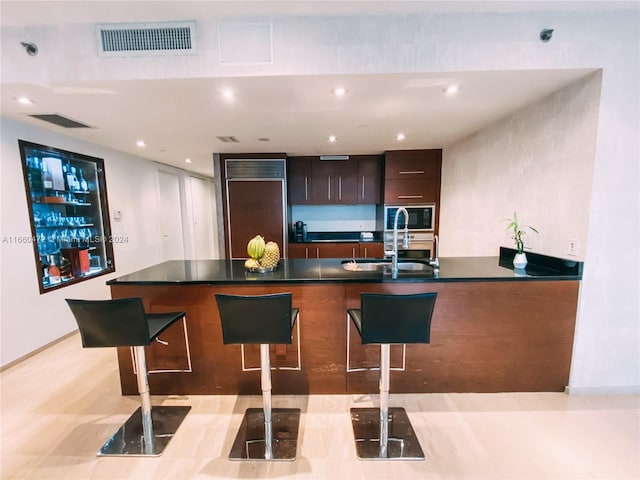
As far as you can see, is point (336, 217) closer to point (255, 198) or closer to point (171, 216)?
point (255, 198)

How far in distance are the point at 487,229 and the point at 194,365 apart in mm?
3100

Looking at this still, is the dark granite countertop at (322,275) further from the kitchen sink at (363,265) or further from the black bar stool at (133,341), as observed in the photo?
the black bar stool at (133,341)

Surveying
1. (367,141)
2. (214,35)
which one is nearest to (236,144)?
(367,141)

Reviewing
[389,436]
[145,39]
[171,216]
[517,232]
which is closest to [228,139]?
[145,39]

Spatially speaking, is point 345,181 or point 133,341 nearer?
point 133,341

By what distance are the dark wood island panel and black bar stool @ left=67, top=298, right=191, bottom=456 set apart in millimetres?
234

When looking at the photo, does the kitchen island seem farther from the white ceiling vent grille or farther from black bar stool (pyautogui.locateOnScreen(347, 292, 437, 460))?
the white ceiling vent grille

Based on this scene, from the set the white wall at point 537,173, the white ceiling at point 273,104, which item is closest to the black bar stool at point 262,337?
the white ceiling at point 273,104

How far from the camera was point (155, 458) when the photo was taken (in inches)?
62.9

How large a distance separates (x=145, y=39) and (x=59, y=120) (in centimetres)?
156

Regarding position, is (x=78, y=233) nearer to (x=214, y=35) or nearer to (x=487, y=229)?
(x=214, y=35)

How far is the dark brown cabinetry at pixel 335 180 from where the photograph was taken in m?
4.46

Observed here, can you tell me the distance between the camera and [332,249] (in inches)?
176

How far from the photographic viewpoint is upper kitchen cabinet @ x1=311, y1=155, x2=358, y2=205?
4.47 m
